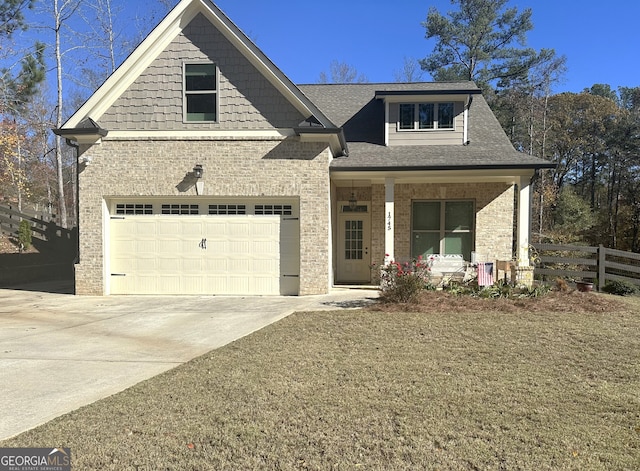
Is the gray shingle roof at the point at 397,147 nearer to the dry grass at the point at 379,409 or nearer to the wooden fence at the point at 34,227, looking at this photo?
the dry grass at the point at 379,409

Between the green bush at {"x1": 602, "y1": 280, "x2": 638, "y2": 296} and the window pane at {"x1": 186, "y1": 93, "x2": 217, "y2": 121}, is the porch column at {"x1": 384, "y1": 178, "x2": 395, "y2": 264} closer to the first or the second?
the window pane at {"x1": 186, "y1": 93, "x2": 217, "y2": 121}

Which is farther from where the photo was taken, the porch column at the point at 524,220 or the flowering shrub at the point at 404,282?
the porch column at the point at 524,220

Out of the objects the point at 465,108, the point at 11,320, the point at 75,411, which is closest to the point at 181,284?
the point at 11,320

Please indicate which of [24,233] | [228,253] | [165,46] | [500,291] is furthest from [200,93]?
[24,233]

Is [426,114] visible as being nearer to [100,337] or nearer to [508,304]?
[508,304]

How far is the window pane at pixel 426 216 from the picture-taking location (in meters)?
13.7

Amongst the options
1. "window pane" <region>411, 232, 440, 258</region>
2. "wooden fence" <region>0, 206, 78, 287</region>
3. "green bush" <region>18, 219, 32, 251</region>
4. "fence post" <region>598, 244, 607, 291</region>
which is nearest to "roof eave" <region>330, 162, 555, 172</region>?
"window pane" <region>411, 232, 440, 258</region>

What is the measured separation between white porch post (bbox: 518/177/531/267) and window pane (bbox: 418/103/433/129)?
141 inches

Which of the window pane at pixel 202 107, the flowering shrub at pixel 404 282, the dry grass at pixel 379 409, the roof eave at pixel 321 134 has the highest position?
the window pane at pixel 202 107

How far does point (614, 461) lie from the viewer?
3180mm

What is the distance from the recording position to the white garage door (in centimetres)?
1168

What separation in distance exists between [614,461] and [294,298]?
28.0 ft

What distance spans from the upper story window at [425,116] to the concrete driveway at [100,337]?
19.0 feet

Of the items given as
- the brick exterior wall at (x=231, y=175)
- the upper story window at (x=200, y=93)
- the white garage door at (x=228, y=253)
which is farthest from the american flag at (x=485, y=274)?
the upper story window at (x=200, y=93)
